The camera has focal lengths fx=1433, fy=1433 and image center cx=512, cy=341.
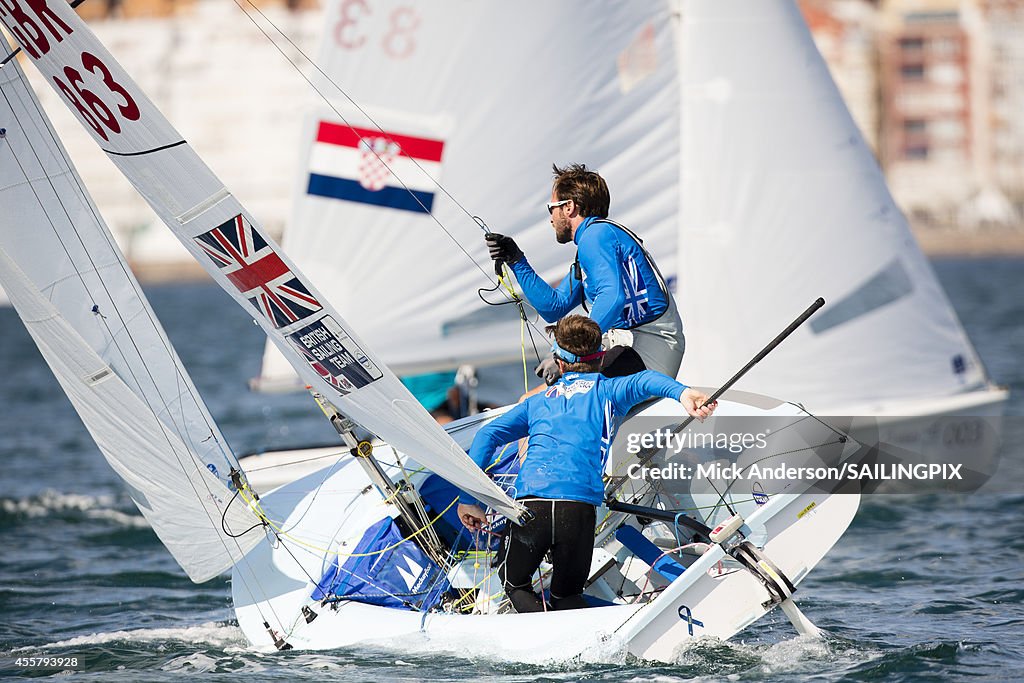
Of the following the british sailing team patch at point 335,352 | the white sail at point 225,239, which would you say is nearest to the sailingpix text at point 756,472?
the white sail at point 225,239

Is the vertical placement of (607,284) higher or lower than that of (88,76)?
lower

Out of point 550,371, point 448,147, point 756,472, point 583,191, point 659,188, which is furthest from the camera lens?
point 659,188

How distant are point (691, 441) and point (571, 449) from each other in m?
0.67

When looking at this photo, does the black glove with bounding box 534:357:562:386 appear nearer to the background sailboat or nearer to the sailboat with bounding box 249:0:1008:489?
the background sailboat

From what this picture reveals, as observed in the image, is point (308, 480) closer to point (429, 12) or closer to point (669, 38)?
point (429, 12)

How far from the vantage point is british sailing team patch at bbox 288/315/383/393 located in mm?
4402

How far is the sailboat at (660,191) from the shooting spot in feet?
23.4

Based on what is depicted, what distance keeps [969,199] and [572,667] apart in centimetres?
6076

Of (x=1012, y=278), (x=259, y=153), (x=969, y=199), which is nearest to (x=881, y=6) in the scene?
(x=969, y=199)

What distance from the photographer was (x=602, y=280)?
441cm

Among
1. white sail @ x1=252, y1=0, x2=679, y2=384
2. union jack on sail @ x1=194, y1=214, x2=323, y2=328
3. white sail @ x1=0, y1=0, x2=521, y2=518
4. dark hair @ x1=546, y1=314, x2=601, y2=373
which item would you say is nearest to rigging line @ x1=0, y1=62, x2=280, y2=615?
white sail @ x1=0, y1=0, x2=521, y2=518

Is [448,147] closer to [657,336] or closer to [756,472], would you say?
[657,336]

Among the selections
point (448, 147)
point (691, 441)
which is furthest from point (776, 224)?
point (691, 441)

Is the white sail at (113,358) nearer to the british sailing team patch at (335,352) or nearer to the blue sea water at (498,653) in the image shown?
the blue sea water at (498,653)
